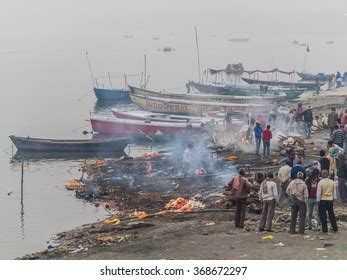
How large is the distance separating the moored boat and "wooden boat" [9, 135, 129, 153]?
9.72m

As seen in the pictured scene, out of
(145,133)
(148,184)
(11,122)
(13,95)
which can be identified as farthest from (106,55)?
(148,184)

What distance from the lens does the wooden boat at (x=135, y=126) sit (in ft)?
119

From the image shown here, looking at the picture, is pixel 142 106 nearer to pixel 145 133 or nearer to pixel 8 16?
pixel 145 133

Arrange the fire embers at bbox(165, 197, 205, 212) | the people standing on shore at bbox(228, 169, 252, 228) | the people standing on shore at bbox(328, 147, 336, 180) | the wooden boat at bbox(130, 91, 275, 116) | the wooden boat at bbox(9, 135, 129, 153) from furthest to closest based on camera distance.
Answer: the wooden boat at bbox(130, 91, 275, 116) → the wooden boat at bbox(9, 135, 129, 153) → the fire embers at bbox(165, 197, 205, 212) → the people standing on shore at bbox(328, 147, 336, 180) → the people standing on shore at bbox(228, 169, 252, 228)

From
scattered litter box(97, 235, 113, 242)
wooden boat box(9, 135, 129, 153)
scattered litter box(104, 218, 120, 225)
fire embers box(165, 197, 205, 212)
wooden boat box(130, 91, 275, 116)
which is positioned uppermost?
wooden boat box(130, 91, 275, 116)

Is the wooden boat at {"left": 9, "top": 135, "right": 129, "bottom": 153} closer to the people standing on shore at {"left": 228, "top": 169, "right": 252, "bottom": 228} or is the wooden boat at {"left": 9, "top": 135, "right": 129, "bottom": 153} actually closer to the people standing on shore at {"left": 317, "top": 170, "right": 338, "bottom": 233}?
the people standing on shore at {"left": 228, "top": 169, "right": 252, "bottom": 228}

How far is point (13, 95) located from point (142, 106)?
2833 centimetres

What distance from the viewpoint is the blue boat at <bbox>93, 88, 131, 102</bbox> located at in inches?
2271

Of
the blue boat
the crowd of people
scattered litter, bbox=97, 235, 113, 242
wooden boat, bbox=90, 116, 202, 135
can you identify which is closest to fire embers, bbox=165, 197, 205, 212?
the crowd of people

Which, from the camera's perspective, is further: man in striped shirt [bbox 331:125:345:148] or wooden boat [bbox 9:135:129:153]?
wooden boat [bbox 9:135:129:153]

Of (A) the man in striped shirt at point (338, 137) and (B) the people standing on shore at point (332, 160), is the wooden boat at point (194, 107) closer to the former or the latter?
(A) the man in striped shirt at point (338, 137)

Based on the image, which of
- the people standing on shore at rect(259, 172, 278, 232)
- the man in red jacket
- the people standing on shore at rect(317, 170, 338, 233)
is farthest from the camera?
the man in red jacket

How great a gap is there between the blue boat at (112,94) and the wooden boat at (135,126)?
16.7m

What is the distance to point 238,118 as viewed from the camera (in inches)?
1401
